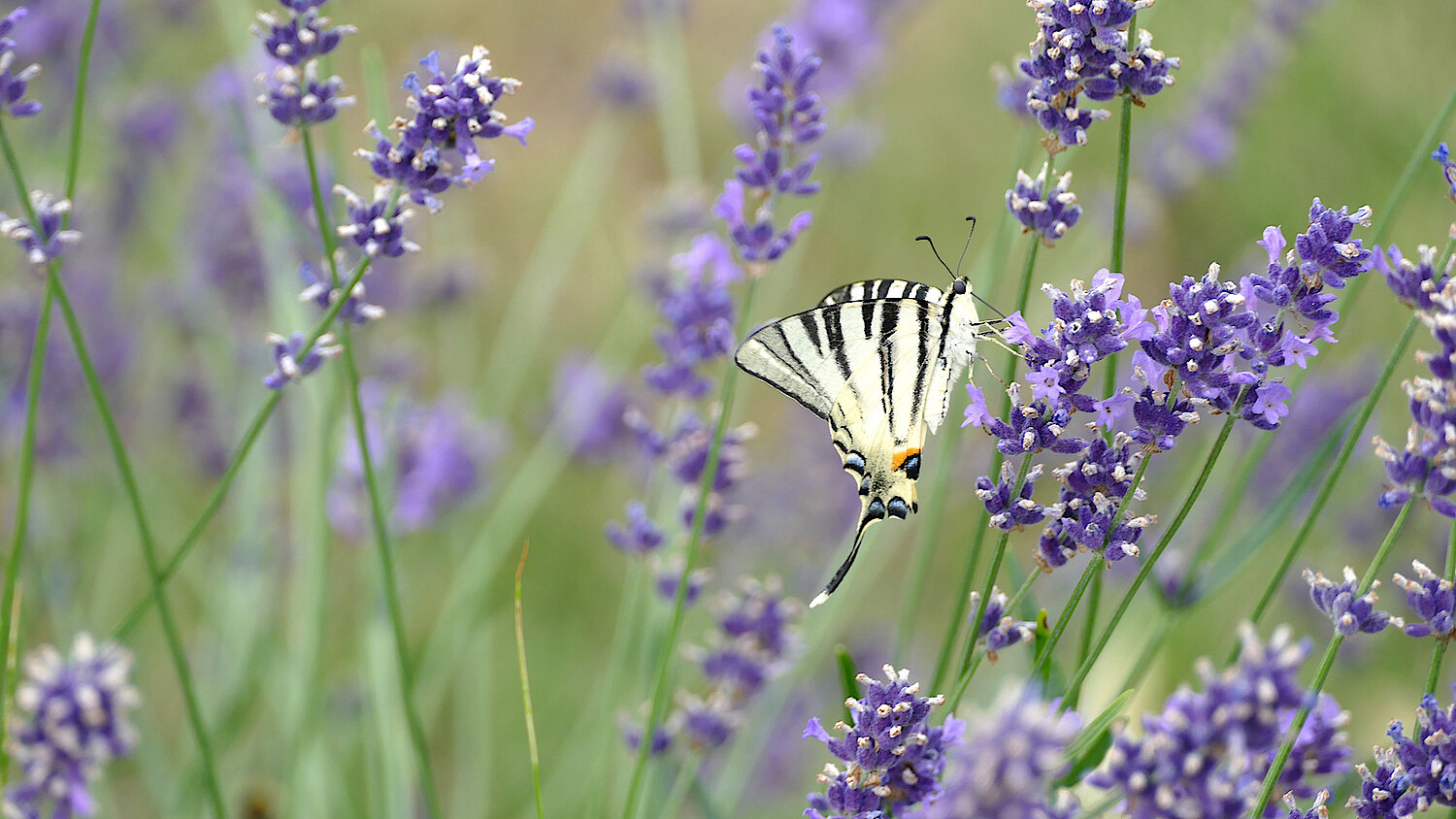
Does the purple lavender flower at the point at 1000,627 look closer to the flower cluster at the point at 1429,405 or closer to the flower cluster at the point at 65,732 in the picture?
the flower cluster at the point at 1429,405

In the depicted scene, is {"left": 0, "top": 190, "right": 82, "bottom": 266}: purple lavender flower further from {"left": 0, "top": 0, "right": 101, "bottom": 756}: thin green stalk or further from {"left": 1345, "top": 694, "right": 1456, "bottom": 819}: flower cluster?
{"left": 1345, "top": 694, "right": 1456, "bottom": 819}: flower cluster

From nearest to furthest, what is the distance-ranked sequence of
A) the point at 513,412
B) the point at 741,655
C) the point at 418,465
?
the point at 741,655 → the point at 418,465 → the point at 513,412

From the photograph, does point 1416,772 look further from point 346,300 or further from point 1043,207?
point 346,300

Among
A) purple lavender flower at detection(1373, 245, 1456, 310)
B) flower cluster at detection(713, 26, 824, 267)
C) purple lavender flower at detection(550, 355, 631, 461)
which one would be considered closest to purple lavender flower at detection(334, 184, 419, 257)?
flower cluster at detection(713, 26, 824, 267)

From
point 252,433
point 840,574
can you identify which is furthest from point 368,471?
point 840,574

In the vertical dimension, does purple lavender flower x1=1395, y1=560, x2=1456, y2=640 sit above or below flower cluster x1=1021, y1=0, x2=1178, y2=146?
below

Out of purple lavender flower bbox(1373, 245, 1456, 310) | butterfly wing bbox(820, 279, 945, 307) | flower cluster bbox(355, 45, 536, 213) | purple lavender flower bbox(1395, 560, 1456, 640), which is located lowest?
purple lavender flower bbox(1395, 560, 1456, 640)
